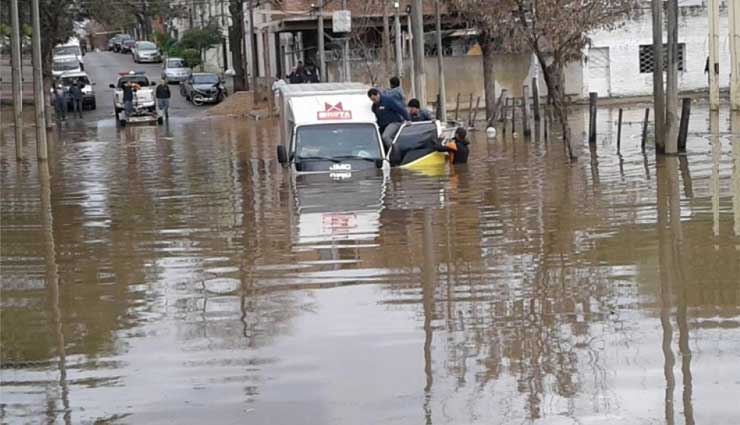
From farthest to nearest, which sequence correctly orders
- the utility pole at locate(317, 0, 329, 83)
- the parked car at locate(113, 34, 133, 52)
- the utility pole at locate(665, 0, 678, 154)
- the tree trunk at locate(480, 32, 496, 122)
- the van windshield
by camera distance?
the parked car at locate(113, 34, 133, 52)
the utility pole at locate(317, 0, 329, 83)
the tree trunk at locate(480, 32, 496, 122)
the utility pole at locate(665, 0, 678, 154)
the van windshield

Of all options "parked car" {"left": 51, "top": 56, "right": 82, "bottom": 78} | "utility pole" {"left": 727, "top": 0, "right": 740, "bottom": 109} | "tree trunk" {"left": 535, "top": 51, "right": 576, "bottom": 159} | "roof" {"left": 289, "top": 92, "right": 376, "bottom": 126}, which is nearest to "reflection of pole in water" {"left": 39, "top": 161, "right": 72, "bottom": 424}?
"roof" {"left": 289, "top": 92, "right": 376, "bottom": 126}

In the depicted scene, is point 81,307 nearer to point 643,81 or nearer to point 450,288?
point 450,288

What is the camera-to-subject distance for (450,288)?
12305 millimetres

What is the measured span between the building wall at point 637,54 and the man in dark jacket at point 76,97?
21908 mm

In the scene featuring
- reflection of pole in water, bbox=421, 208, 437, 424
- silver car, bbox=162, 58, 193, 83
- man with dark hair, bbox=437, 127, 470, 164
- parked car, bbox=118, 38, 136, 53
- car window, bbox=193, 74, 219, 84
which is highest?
parked car, bbox=118, 38, 136, 53

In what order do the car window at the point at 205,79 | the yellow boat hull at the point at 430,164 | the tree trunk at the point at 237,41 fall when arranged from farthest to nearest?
the car window at the point at 205,79 → the tree trunk at the point at 237,41 → the yellow boat hull at the point at 430,164

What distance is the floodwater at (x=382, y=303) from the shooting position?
8.51m

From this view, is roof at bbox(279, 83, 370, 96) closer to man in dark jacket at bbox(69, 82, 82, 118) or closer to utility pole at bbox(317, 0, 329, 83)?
utility pole at bbox(317, 0, 329, 83)

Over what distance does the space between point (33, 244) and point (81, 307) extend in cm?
496

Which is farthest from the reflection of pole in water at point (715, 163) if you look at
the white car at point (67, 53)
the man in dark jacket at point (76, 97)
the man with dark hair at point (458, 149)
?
the white car at point (67, 53)

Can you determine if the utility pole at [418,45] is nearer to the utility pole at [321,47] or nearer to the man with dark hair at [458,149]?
the man with dark hair at [458,149]

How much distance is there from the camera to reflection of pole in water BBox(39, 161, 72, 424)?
9.01 m

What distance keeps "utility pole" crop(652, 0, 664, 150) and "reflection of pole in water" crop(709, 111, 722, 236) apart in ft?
3.59

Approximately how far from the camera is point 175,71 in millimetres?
76375
